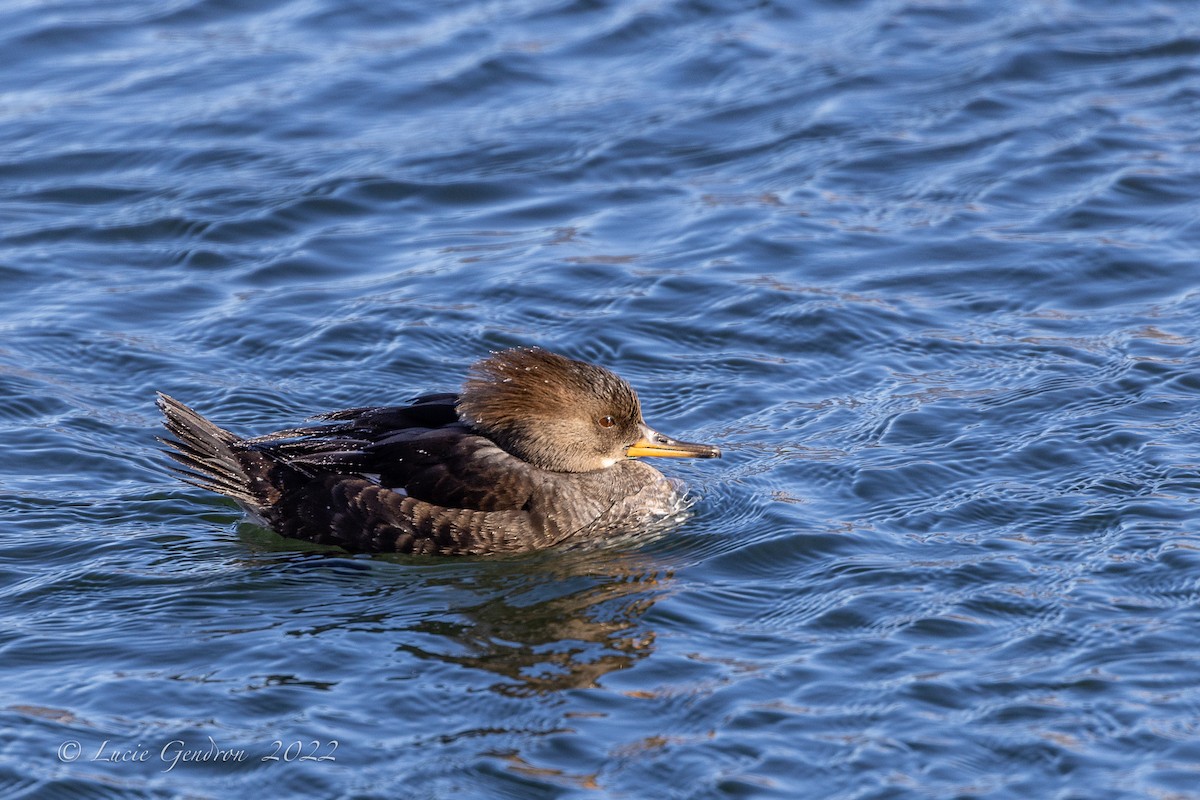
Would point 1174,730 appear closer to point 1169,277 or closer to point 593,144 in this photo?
point 1169,277

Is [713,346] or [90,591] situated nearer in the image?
[90,591]

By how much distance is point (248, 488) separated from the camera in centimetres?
887

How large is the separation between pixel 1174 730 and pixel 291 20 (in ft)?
40.3

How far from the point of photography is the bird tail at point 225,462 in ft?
28.9

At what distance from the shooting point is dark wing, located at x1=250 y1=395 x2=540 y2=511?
28.9 ft

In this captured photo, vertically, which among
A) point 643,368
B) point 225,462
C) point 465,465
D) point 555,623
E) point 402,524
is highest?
point 225,462

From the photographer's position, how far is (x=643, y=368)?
431 inches

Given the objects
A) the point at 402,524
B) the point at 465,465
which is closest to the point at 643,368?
the point at 465,465

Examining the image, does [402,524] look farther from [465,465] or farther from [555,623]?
[555,623]

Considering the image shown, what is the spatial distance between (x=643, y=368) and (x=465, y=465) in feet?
7.78

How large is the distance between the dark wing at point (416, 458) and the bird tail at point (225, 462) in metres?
0.11

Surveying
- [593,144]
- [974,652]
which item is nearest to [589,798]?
[974,652]

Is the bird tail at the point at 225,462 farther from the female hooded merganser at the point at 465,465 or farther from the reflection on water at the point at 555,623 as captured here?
the reflection on water at the point at 555,623

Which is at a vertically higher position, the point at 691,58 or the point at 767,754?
the point at 691,58
